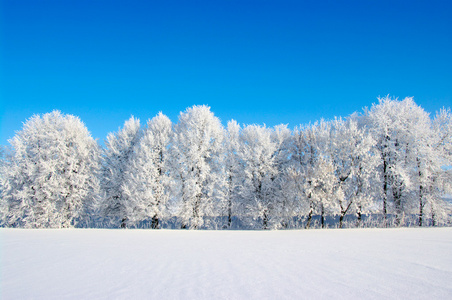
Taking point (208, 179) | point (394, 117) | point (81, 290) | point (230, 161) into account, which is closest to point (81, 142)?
point (208, 179)

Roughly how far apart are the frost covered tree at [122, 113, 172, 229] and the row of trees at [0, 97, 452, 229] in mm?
94

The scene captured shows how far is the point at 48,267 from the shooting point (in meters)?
5.31

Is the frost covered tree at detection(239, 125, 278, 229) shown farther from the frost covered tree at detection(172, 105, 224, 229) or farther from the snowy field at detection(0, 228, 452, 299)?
the snowy field at detection(0, 228, 452, 299)

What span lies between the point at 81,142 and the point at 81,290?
22.7 metres

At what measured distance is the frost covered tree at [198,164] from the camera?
20.6m

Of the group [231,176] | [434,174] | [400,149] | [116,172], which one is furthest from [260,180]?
[434,174]

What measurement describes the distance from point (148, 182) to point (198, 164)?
4711 millimetres

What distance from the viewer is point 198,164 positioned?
21.0m

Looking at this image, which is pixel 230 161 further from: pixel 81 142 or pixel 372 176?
pixel 81 142

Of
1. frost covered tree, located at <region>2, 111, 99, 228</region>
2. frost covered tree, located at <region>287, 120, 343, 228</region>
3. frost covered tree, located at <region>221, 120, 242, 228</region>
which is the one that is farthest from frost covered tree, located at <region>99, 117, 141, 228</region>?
frost covered tree, located at <region>287, 120, 343, 228</region>

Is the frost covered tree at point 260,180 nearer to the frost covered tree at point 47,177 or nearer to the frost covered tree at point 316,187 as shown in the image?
the frost covered tree at point 316,187

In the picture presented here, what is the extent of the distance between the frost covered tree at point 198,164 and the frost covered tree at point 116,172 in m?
5.40

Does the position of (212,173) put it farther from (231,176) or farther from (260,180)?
(260,180)

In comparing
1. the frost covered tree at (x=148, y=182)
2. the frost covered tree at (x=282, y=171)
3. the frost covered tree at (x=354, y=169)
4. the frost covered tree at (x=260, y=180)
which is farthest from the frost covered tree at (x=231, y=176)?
the frost covered tree at (x=354, y=169)
